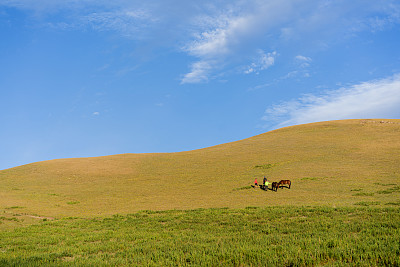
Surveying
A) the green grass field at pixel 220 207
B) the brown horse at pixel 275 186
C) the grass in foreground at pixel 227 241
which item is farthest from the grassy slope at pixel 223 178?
the grass in foreground at pixel 227 241

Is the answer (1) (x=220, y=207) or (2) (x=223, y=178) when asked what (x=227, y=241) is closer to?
(1) (x=220, y=207)

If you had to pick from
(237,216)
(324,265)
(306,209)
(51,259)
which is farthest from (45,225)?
(324,265)

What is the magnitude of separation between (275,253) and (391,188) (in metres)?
25.2

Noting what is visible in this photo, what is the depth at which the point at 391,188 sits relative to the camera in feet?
96.2

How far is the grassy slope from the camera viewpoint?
30453mm

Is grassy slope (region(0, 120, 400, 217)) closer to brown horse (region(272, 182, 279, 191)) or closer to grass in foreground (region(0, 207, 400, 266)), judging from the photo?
brown horse (region(272, 182, 279, 191))

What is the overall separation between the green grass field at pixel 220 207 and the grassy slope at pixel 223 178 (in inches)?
7.3

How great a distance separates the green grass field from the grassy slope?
0.61ft

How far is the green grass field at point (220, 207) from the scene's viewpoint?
35.6ft

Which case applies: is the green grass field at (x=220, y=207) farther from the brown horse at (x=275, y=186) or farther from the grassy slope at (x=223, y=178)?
the brown horse at (x=275, y=186)

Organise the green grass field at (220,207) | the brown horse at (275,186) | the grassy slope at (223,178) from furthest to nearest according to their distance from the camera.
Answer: the brown horse at (275,186), the grassy slope at (223,178), the green grass field at (220,207)

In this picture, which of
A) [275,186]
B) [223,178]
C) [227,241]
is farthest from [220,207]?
[223,178]

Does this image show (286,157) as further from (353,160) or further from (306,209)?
(306,209)

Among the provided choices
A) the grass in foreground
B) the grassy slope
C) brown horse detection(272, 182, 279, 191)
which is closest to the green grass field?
the grass in foreground
